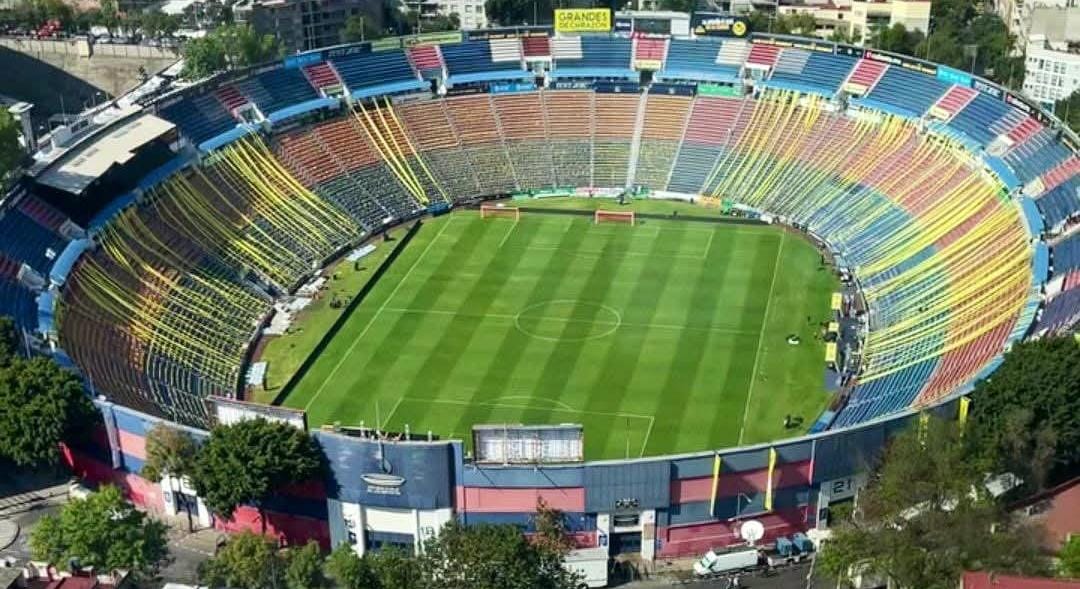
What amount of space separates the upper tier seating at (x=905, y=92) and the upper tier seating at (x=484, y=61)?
33121 millimetres

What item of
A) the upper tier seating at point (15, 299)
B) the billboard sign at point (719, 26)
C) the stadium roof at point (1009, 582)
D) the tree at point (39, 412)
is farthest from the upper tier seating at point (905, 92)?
the tree at point (39, 412)

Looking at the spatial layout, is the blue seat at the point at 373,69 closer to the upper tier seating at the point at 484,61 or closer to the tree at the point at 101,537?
the upper tier seating at the point at 484,61

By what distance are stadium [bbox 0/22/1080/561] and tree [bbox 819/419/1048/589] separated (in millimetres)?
4822

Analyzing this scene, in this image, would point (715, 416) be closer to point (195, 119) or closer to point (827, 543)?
point (827, 543)

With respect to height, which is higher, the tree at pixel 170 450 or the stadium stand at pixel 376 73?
the stadium stand at pixel 376 73

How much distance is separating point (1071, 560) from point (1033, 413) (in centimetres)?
1103

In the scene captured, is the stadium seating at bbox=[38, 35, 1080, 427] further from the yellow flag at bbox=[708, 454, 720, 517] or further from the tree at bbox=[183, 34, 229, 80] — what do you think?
the tree at bbox=[183, 34, 229, 80]

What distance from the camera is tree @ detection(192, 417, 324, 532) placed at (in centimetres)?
6053

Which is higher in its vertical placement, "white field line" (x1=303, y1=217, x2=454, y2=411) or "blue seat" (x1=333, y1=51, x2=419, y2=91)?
"blue seat" (x1=333, y1=51, x2=419, y2=91)

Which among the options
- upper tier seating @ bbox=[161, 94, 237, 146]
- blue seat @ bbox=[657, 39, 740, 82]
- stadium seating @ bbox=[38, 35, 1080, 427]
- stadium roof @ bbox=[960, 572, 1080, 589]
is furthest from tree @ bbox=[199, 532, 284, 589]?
blue seat @ bbox=[657, 39, 740, 82]

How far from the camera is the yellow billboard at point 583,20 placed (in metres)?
121

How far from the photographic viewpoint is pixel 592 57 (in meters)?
121

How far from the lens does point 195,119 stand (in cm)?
10425

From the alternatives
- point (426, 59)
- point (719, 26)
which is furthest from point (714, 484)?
point (426, 59)
